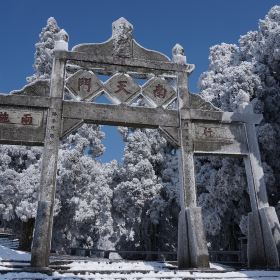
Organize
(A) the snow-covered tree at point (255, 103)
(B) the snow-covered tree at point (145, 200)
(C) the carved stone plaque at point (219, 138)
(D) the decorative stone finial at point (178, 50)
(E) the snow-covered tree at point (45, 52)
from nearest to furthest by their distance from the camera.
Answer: (C) the carved stone plaque at point (219, 138)
(D) the decorative stone finial at point (178, 50)
(A) the snow-covered tree at point (255, 103)
(B) the snow-covered tree at point (145, 200)
(E) the snow-covered tree at point (45, 52)

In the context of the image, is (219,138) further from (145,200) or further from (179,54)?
(145,200)

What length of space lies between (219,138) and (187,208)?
7.68ft

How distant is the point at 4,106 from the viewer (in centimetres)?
858

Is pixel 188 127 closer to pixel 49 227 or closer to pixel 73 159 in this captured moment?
pixel 49 227

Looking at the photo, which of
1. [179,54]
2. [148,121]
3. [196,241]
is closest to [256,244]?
[196,241]

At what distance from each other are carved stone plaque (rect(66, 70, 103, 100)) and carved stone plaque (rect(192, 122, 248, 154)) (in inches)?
113

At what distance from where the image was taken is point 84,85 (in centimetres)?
929

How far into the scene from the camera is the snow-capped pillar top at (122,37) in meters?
9.88

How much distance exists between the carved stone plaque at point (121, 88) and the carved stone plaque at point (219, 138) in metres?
1.93

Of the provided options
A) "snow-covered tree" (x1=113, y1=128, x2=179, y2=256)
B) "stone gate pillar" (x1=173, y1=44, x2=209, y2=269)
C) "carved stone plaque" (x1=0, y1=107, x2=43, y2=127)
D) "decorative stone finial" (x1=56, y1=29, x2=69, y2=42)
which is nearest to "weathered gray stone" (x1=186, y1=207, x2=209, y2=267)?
"stone gate pillar" (x1=173, y1=44, x2=209, y2=269)

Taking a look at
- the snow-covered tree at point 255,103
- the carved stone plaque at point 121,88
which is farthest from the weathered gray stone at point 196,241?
the snow-covered tree at point 255,103

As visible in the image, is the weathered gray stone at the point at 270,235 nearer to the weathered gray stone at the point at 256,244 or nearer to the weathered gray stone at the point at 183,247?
the weathered gray stone at the point at 256,244

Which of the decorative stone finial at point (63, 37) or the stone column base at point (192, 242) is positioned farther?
the decorative stone finial at point (63, 37)

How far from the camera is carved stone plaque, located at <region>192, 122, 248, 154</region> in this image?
935cm
